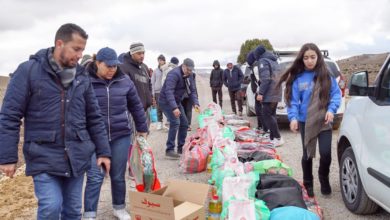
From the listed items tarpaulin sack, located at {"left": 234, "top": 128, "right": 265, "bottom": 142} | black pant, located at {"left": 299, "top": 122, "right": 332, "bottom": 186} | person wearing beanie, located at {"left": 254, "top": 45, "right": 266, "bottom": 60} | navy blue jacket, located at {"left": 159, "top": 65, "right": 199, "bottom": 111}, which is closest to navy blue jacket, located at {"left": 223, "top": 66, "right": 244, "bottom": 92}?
tarpaulin sack, located at {"left": 234, "top": 128, "right": 265, "bottom": 142}

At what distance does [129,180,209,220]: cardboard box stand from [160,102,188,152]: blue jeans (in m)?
3.14

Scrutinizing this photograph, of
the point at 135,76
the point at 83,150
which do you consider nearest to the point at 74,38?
the point at 83,150

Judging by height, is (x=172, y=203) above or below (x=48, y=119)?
below

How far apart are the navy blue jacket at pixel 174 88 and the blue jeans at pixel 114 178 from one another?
8.53 feet

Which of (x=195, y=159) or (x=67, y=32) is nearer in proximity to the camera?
(x=67, y=32)

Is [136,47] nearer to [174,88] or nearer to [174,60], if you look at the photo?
[174,88]

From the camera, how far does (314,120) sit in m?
4.54

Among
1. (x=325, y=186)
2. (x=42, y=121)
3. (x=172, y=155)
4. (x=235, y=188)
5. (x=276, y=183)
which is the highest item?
(x=42, y=121)

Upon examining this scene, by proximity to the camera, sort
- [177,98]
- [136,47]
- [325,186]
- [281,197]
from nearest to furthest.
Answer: [281,197]
[325,186]
[136,47]
[177,98]

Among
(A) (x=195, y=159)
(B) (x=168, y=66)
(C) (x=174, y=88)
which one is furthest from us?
(B) (x=168, y=66)

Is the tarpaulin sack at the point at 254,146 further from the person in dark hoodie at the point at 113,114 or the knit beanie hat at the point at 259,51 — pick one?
the person in dark hoodie at the point at 113,114

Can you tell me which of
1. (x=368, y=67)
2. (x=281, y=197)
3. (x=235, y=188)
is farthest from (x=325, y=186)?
(x=368, y=67)

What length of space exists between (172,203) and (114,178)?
119cm

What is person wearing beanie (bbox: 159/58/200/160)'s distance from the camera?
22.6 feet
